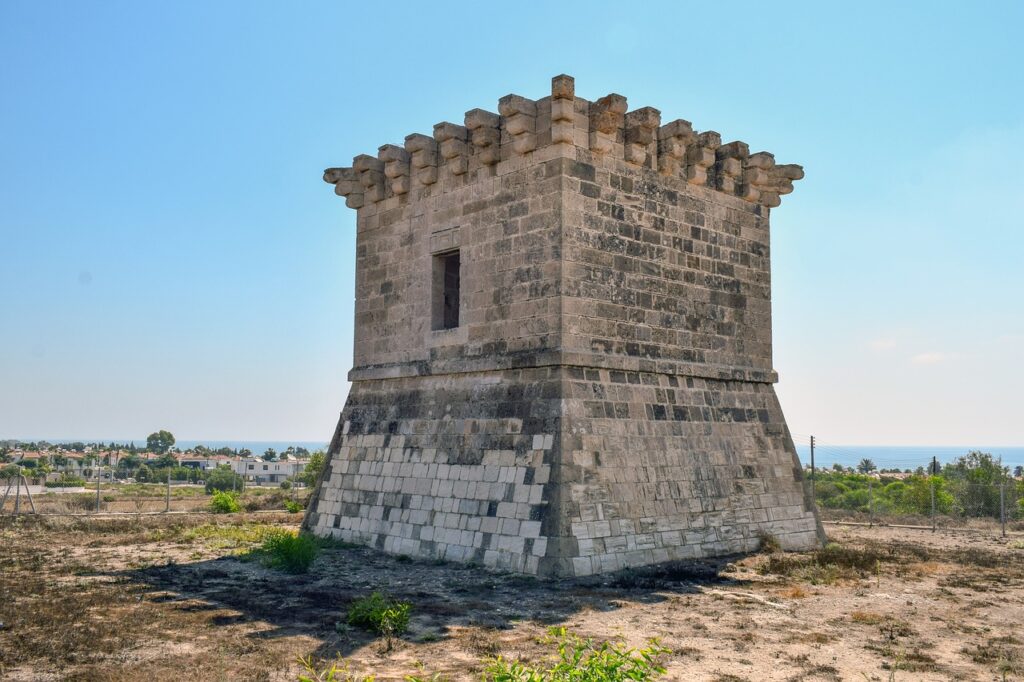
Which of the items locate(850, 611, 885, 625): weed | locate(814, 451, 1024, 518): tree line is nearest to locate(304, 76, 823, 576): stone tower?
locate(850, 611, 885, 625): weed

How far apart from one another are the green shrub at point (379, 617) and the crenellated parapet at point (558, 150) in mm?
6362

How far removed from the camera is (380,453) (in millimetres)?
13758

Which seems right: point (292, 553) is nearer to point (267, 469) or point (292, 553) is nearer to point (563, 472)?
point (563, 472)

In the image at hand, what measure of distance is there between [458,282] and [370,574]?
201 inches

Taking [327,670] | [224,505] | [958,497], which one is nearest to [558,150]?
[327,670]

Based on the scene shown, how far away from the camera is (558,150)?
11.5m

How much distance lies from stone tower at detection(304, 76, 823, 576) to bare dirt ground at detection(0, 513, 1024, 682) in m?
0.79

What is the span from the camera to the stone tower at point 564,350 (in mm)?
11195

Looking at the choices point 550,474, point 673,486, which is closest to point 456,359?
point 550,474

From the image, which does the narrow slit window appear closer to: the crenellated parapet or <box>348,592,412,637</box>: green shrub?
the crenellated parapet

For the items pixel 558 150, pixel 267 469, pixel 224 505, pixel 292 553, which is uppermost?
pixel 558 150

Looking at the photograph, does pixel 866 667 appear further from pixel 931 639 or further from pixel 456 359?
pixel 456 359

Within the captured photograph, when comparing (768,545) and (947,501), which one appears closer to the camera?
(768,545)

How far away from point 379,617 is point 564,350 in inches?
183
